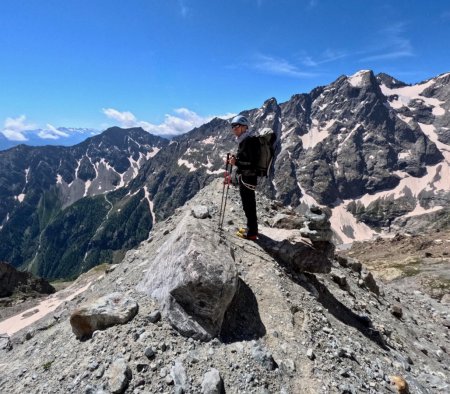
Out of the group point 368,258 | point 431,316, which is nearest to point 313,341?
point 431,316

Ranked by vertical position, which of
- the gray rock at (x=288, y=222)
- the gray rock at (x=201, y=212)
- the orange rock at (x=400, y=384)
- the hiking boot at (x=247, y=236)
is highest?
the gray rock at (x=201, y=212)

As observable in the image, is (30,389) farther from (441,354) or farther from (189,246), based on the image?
(441,354)

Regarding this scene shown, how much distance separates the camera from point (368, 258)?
74.2 metres

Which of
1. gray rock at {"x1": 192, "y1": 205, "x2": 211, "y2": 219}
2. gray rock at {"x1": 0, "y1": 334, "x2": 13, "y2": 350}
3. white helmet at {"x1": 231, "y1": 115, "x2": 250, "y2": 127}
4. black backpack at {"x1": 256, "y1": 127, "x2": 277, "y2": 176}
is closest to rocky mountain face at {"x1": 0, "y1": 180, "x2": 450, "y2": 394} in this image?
gray rock at {"x1": 192, "y1": 205, "x2": 211, "y2": 219}

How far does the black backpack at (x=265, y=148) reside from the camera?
1502 cm

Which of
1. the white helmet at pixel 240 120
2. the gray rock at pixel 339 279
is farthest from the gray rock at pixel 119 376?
the gray rock at pixel 339 279

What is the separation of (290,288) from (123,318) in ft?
20.4

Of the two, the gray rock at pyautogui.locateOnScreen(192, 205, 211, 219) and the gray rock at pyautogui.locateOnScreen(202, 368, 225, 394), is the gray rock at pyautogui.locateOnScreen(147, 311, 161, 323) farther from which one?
the gray rock at pyautogui.locateOnScreen(192, 205, 211, 219)

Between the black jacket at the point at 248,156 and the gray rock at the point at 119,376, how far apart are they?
8.61 metres

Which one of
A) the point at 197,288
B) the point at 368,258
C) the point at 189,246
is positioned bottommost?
the point at 368,258

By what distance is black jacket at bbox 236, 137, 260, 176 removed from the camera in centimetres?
Result: 1495

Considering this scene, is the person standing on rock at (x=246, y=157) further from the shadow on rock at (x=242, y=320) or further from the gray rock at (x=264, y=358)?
the gray rock at (x=264, y=358)

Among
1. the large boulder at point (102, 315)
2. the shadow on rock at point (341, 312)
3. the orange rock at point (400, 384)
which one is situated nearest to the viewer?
the large boulder at point (102, 315)

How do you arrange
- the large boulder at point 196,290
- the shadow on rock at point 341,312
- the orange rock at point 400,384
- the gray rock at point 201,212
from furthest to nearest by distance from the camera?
the gray rock at point 201,212
the shadow on rock at point 341,312
the orange rock at point 400,384
the large boulder at point 196,290
